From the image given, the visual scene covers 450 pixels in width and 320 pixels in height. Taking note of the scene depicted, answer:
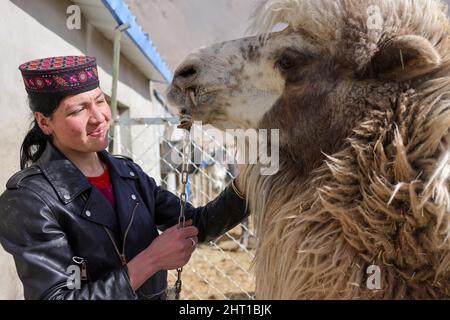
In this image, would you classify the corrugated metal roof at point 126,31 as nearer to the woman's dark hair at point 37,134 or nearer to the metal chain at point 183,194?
the woman's dark hair at point 37,134

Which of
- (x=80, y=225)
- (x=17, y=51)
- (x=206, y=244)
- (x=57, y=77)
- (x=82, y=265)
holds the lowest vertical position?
(x=206, y=244)

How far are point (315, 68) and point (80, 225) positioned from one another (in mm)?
1046

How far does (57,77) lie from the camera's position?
1711mm

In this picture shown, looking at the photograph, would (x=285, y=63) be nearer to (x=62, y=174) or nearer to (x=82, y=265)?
(x=62, y=174)

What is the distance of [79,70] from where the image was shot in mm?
1748

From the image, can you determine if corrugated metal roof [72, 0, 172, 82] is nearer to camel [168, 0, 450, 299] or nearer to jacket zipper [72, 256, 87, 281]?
camel [168, 0, 450, 299]

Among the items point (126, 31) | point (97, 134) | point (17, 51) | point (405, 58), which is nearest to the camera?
point (405, 58)

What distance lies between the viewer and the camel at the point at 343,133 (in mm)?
1470

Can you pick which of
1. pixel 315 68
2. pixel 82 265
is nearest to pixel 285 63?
pixel 315 68

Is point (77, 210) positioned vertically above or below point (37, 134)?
below

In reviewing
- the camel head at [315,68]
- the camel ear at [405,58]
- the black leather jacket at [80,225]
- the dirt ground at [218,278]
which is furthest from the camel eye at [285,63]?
the dirt ground at [218,278]

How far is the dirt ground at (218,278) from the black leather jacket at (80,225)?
208 centimetres

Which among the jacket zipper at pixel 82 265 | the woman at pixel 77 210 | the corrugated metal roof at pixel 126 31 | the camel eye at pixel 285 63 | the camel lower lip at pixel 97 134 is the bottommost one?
the jacket zipper at pixel 82 265
